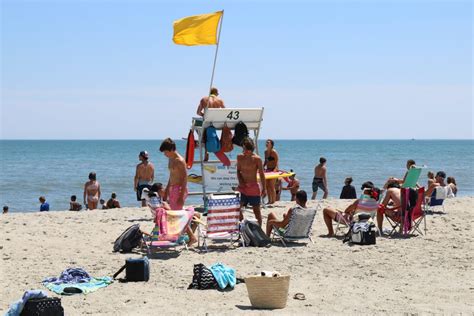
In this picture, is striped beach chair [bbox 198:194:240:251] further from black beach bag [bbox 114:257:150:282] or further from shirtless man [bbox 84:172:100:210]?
shirtless man [bbox 84:172:100:210]

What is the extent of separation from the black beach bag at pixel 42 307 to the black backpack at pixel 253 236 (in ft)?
12.6

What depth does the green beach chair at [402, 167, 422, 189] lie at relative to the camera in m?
11.1

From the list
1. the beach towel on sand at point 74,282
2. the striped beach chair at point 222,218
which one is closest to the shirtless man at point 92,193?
the striped beach chair at point 222,218

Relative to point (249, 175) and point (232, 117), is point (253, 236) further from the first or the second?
point (232, 117)

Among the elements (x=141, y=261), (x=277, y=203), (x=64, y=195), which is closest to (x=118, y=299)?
(x=141, y=261)

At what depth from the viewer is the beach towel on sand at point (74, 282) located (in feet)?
23.4

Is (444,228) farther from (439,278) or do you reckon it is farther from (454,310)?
(454,310)

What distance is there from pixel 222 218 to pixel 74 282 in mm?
2402

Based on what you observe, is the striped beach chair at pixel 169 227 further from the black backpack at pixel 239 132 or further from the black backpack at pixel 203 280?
the black backpack at pixel 239 132

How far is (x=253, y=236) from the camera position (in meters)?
9.52

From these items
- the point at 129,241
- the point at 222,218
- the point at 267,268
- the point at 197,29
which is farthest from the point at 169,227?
the point at 197,29

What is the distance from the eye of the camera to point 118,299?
6902 mm

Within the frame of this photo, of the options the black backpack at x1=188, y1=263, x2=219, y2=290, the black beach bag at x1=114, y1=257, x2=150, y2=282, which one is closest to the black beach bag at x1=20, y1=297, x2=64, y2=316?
the black beach bag at x1=114, y1=257, x2=150, y2=282

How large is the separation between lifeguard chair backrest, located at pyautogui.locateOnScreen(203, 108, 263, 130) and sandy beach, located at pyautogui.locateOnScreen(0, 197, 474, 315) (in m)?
1.93
